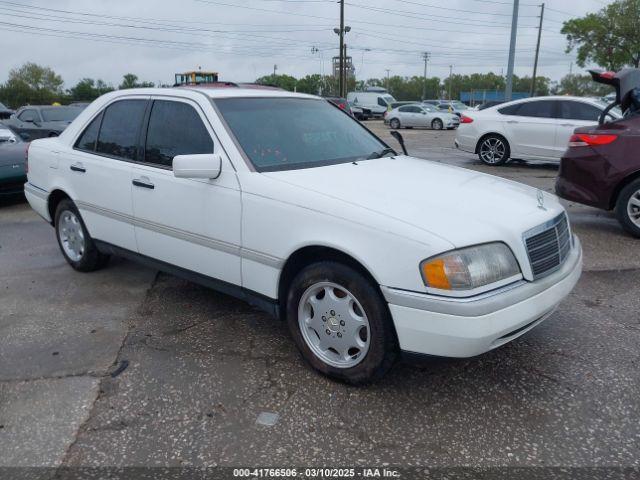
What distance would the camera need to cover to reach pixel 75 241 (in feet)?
16.8

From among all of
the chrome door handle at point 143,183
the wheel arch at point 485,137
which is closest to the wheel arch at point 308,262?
the chrome door handle at point 143,183

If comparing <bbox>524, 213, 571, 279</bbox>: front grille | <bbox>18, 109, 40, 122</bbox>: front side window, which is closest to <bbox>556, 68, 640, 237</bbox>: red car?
<bbox>524, 213, 571, 279</bbox>: front grille

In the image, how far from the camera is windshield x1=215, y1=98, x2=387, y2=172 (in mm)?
3617

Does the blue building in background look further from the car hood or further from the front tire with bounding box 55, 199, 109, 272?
→ the car hood

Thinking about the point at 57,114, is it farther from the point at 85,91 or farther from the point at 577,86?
the point at 577,86

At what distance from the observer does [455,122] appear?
95.6 ft

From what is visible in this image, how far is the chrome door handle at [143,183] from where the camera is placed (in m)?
3.97

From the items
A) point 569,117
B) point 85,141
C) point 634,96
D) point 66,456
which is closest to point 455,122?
point 569,117

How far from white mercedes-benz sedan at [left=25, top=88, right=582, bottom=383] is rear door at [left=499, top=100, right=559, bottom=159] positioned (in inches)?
305

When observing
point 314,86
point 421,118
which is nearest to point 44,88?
point 314,86

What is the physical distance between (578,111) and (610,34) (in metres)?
41.2

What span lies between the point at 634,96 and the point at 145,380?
5803mm

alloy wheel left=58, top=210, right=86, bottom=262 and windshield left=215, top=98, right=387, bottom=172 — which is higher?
windshield left=215, top=98, right=387, bottom=172

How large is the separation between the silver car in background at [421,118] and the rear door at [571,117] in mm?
18342
